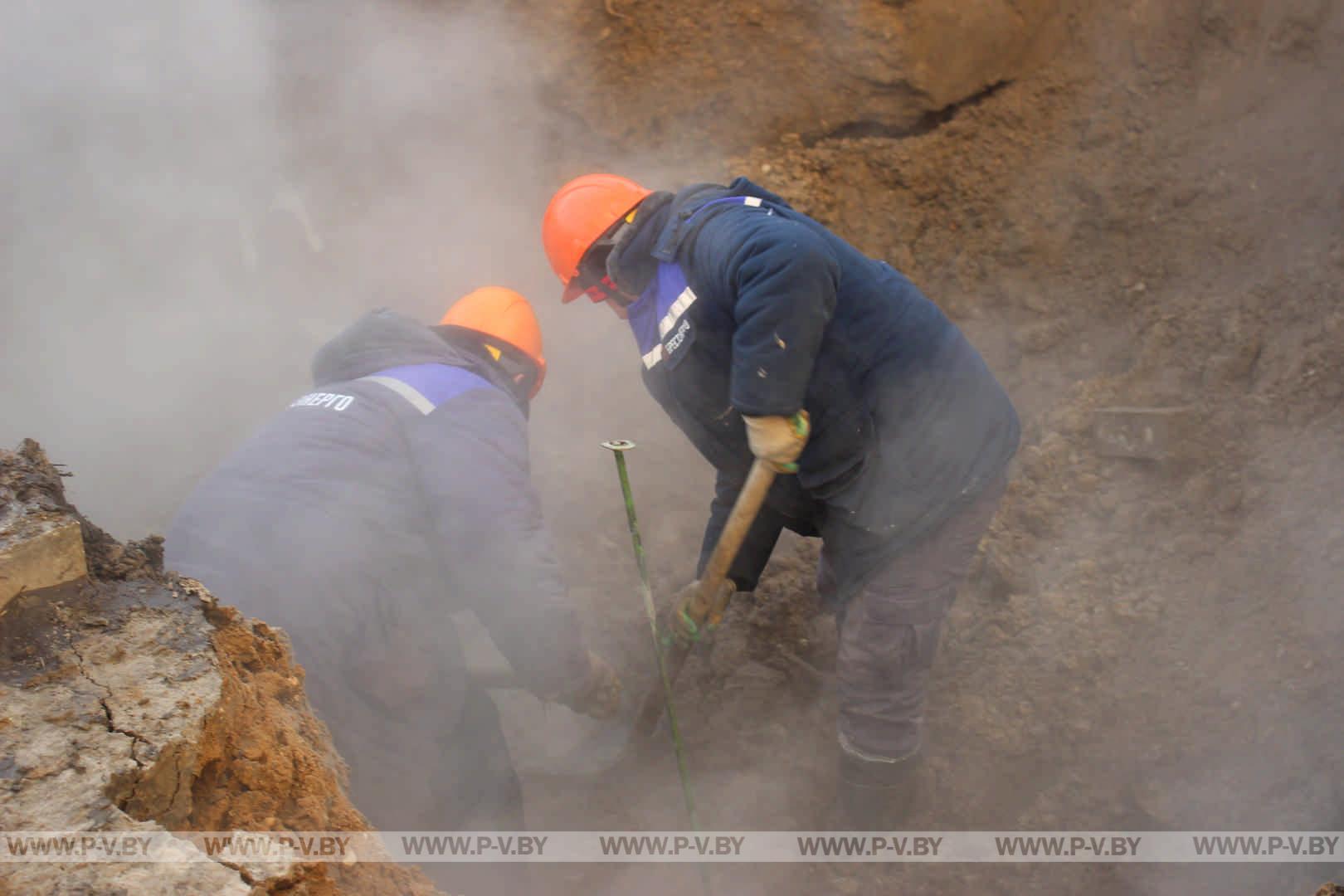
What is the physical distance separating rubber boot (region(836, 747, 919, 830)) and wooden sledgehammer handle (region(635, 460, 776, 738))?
0.59 meters

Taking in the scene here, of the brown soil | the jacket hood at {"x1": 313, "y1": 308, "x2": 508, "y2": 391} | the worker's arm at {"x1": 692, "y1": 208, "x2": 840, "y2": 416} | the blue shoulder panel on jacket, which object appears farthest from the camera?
the brown soil

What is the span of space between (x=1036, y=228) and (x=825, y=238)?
8.74 feet

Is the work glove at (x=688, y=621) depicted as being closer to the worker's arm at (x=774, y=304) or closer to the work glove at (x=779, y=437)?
the work glove at (x=779, y=437)

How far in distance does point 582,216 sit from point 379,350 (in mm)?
713

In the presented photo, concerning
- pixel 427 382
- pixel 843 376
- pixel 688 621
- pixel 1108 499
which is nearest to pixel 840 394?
pixel 843 376

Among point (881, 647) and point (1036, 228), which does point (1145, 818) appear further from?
point (1036, 228)

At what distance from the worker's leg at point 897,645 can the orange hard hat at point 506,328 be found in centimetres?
126

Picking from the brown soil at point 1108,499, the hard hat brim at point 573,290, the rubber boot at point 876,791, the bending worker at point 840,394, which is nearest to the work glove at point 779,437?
the bending worker at point 840,394

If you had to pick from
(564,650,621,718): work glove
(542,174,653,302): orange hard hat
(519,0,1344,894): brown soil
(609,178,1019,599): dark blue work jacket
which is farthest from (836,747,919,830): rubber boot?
(542,174,653,302): orange hard hat

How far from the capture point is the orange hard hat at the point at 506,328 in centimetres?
304

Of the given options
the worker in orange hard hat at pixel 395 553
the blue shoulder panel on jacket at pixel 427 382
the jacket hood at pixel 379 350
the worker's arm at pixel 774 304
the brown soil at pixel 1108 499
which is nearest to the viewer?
the worker's arm at pixel 774 304

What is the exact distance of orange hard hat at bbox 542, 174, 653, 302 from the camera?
279cm

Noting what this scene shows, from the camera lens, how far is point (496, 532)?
99.4 inches

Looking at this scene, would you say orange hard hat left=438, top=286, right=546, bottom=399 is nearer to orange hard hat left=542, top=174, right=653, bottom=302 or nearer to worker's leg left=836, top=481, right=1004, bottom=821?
orange hard hat left=542, top=174, right=653, bottom=302
